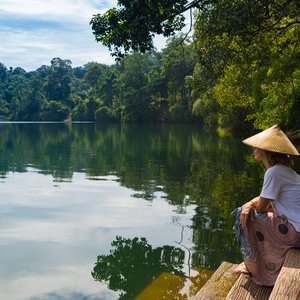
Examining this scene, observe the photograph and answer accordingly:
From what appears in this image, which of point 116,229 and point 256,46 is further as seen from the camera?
point 256,46

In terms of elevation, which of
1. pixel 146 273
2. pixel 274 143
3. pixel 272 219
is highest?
pixel 274 143

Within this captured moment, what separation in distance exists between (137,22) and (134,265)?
575 cm

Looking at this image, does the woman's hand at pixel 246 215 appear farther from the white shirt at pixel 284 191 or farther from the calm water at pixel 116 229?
the calm water at pixel 116 229

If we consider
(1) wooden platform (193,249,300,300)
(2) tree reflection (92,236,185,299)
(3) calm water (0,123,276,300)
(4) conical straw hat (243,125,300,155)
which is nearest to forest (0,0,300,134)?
(3) calm water (0,123,276,300)

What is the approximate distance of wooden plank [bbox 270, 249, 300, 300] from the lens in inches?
118

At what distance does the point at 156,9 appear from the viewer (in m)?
10.0

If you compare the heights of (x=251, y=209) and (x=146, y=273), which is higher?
(x=251, y=209)

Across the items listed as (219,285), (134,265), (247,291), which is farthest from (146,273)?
(247,291)

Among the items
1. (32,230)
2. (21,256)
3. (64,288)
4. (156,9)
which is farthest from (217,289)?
(156,9)

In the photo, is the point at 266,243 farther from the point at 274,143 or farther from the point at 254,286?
the point at 274,143

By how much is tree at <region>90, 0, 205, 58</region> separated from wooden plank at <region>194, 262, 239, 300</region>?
6822 mm

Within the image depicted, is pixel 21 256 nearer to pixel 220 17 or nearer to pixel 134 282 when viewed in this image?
pixel 134 282

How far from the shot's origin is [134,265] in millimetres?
7141

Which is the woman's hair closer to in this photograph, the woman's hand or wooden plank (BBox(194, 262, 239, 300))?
the woman's hand
